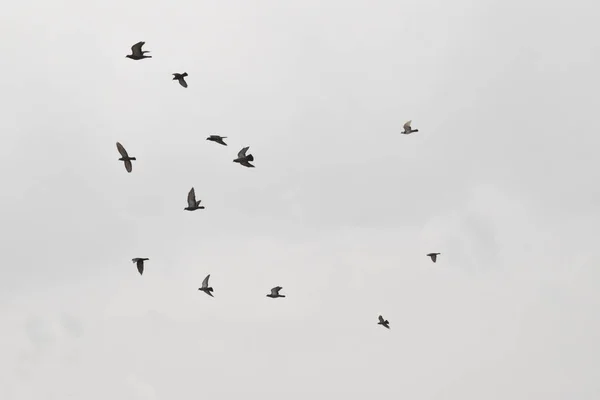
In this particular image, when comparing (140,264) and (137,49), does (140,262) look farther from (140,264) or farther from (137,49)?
(137,49)

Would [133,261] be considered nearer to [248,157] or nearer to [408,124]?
[248,157]

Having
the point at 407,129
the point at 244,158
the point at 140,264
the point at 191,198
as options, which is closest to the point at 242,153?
the point at 244,158

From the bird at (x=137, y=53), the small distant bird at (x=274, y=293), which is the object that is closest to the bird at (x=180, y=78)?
the bird at (x=137, y=53)

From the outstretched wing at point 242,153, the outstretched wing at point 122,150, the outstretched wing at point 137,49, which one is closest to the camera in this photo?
the outstretched wing at point 137,49

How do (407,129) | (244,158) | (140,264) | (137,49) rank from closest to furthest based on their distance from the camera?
(137,49)
(244,158)
(140,264)
(407,129)

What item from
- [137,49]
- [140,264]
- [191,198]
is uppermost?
[137,49]

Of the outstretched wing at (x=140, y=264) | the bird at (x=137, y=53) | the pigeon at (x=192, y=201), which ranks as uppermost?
the bird at (x=137, y=53)

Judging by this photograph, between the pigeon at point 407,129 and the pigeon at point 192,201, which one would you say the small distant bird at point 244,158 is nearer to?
the pigeon at point 192,201

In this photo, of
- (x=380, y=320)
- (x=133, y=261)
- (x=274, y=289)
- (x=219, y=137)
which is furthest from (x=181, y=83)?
(x=380, y=320)

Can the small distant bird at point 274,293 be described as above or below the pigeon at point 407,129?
below

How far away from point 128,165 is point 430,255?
47.1 meters

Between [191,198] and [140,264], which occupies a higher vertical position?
[191,198]

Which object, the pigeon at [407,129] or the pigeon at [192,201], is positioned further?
the pigeon at [407,129]

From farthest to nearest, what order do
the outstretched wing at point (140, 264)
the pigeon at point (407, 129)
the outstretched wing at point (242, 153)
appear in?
the pigeon at point (407, 129)
the outstretched wing at point (140, 264)
the outstretched wing at point (242, 153)
